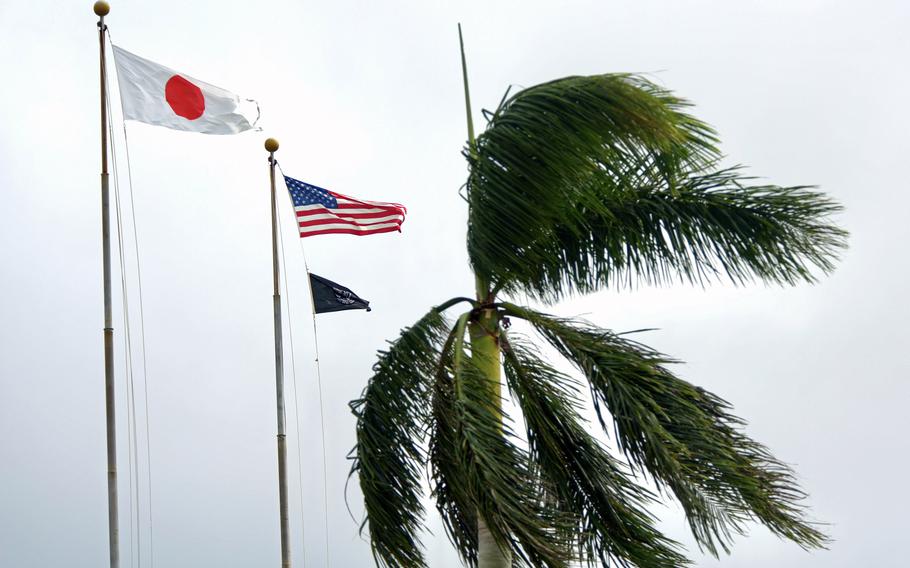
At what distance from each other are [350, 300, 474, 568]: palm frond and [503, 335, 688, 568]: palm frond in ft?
2.88

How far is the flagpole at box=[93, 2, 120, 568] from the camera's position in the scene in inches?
685

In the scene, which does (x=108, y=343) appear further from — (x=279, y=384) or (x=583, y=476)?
(x=583, y=476)

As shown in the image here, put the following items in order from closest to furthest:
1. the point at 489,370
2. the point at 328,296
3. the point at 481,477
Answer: the point at 481,477 → the point at 489,370 → the point at 328,296

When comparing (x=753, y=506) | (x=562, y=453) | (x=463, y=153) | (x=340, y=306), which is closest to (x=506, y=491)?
(x=562, y=453)

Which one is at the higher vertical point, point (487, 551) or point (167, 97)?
point (167, 97)

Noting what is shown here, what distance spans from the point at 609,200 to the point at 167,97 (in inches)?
334

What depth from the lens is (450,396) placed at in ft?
38.7

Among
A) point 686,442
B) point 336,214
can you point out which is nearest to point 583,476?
point 686,442

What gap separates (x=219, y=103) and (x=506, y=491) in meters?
10.3

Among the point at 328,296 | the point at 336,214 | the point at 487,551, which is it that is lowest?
the point at 487,551

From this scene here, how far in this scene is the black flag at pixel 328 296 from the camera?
65.2 ft

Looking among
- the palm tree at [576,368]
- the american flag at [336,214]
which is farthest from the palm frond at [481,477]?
the american flag at [336,214]

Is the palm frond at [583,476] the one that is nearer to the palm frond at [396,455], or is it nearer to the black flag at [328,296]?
the palm frond at [396,455]

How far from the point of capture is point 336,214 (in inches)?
747
